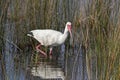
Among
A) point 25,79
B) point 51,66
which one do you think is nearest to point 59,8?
point 51,66

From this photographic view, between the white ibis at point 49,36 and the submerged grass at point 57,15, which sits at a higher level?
the submerged grass at point 57,15

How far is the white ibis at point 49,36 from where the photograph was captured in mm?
8086

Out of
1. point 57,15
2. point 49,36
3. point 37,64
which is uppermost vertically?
point 57,15

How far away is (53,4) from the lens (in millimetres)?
8203

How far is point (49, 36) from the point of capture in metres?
8.37

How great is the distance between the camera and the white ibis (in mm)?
8086

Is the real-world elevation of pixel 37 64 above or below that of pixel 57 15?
below

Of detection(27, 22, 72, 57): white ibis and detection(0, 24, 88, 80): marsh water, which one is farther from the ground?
detection(27, 22, 72, 57): white ibis

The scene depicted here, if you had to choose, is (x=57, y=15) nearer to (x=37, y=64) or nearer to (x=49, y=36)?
(x=49, y=36)

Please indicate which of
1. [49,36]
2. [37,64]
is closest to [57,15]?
[49,36]

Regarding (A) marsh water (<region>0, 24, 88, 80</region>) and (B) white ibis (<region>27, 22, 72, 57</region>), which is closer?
(A) marsh water (<region>0, 24, 88, 80</region>)

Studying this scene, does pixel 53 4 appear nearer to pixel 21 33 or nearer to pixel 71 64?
pixel 21 33

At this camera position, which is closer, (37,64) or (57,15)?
(37,64)

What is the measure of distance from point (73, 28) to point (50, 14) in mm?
919
